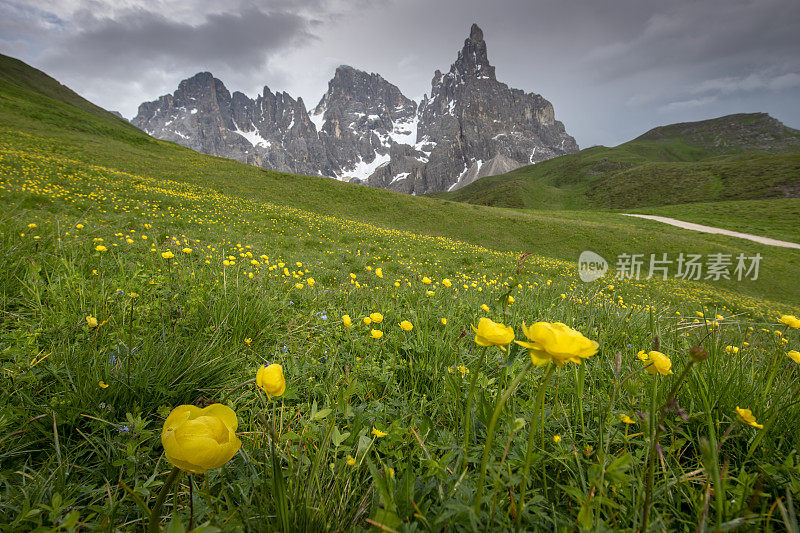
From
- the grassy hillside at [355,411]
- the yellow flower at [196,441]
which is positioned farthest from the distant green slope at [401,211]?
the yellow flower at [196,441]

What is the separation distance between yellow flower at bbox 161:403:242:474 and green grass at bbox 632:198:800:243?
44256 mm

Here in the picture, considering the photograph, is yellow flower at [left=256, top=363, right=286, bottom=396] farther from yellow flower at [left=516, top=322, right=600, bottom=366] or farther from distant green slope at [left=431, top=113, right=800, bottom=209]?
distant green slope at [left=431, top=113, right=800, bottom=209]

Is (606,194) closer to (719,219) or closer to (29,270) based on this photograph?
(719,219)

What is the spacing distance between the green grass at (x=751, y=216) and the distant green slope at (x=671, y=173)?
29596 millimetres

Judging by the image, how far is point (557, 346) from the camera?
83cm

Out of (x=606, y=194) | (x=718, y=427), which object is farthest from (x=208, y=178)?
(x=606, y=194)

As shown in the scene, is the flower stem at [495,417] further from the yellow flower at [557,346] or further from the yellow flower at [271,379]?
the yellow flower at [271,379]

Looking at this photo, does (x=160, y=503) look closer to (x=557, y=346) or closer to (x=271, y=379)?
(x=271, y=379)

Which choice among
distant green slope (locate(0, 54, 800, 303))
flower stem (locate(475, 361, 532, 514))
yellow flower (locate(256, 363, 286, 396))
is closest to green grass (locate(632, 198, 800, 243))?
distant green slope (locate(0, 54, 800, 303))

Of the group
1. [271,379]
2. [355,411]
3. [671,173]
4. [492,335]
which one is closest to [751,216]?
[671,173]

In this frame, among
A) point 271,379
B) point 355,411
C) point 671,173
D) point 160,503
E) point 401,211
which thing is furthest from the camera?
point 671,173

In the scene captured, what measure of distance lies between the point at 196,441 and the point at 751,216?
56.4 m

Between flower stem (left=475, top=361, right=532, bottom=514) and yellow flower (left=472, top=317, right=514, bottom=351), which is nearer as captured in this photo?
flower stem (left=475, top=361, right=532, bottom=514)

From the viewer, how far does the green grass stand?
30827mm
